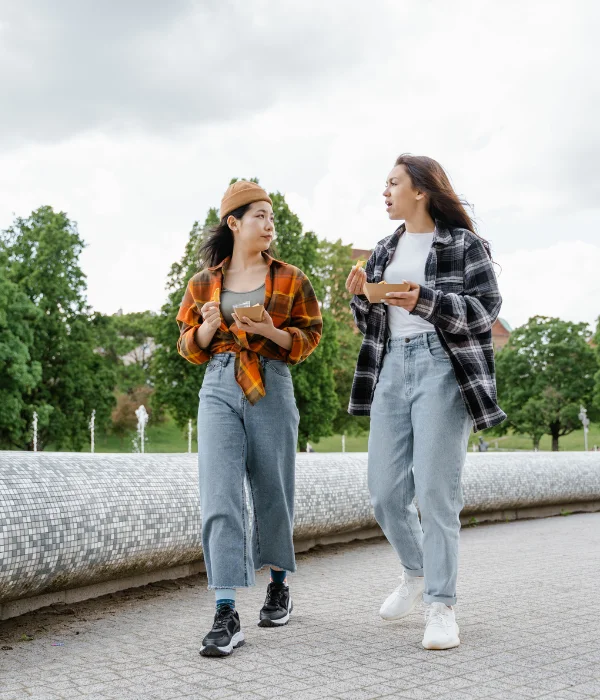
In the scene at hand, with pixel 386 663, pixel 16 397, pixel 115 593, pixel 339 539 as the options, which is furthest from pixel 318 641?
pixel 16 397

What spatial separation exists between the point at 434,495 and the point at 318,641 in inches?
34.5

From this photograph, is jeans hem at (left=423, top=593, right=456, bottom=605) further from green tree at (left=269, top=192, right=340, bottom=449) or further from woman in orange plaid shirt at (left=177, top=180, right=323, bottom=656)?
green tree at (left=269, top=192, right=340, bottom=449)

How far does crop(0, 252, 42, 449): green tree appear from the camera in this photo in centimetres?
3350

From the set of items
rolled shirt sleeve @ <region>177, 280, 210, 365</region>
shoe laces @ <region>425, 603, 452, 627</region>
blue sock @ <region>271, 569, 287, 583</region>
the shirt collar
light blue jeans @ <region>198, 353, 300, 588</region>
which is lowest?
shoe laces @ <region>425, 603, 452, 627</region>

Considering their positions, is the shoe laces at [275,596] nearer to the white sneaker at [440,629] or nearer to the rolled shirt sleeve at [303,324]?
the white sneaker at [440,629]

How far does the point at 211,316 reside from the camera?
455 cm

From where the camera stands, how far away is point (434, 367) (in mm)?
4461

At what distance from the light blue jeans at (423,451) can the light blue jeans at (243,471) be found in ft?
1.52

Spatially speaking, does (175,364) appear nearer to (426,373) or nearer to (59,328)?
(59,328)

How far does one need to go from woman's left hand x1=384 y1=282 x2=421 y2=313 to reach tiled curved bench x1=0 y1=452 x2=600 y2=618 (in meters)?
2.17

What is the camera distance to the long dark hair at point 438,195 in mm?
4777

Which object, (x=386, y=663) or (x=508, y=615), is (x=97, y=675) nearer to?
(x=386, y=663)

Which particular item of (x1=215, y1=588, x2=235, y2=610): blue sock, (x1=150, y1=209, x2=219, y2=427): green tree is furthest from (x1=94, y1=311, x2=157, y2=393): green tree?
(x1=215, y1=588, x2=235, y2=610): blue sock

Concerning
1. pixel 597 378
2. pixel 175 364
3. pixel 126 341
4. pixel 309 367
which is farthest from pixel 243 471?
pixel 126 341
